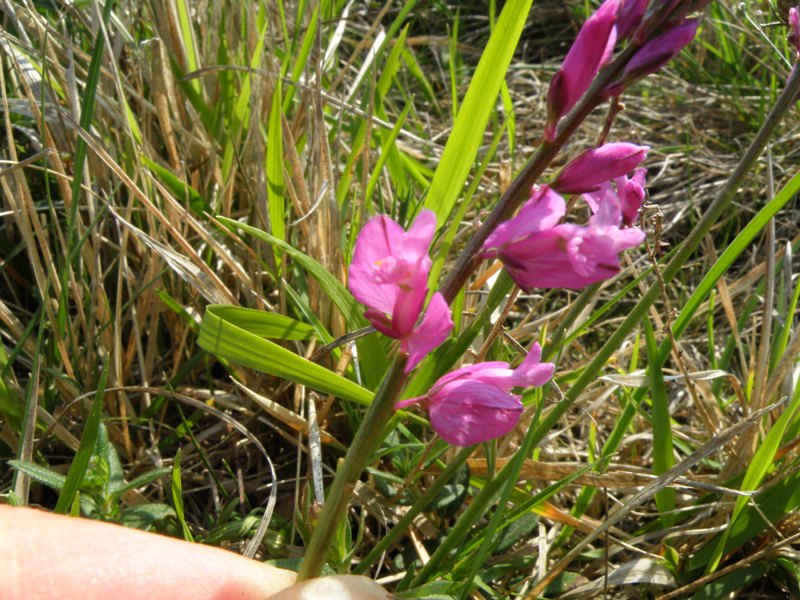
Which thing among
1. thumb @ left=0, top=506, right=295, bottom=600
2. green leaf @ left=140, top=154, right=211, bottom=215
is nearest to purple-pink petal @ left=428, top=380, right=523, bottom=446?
thumb @ left=0, top=506, right=295, bottom=600

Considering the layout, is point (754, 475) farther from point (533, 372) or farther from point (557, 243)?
point (557, 243)

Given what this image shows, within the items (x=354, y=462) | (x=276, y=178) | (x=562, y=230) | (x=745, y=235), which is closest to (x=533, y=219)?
(x=562, y=230)

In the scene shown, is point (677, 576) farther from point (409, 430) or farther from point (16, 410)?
point (16, 410)

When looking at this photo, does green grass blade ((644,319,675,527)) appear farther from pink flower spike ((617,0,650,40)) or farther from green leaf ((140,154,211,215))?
green leaf ((140,154,211,215))

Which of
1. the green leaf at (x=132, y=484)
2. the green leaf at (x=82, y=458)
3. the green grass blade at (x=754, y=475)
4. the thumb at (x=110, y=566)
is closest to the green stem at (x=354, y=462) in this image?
the thumb at (x=110, y=566)

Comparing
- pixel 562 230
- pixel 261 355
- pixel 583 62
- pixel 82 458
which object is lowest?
pixel 82 458

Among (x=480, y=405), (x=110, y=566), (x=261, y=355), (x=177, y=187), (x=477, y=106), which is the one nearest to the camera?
(x=480, y=405)

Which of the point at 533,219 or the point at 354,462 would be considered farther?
the point at 354,462
